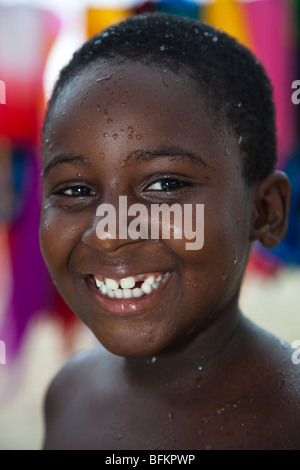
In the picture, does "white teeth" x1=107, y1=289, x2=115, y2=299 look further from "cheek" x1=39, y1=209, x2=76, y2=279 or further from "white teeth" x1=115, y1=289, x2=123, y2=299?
"cheek" x1=39, y1=209, x2=76, y2=279

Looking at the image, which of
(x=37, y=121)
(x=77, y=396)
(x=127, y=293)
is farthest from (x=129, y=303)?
(x=37, y=121)

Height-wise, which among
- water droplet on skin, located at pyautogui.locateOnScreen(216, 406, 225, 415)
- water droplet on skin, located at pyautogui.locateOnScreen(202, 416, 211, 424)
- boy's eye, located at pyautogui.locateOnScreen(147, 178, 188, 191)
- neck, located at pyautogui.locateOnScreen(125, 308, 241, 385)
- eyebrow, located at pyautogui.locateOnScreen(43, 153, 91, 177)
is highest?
eyebrow, located at pyautogui.locateOnScreen(43, 153, 91, 177)

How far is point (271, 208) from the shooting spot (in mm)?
1194

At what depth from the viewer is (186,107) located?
1.00 metres

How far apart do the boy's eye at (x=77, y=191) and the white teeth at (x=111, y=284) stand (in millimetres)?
183

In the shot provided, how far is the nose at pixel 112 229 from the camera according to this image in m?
0.94

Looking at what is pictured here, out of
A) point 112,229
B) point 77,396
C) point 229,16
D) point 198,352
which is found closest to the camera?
point 112,229

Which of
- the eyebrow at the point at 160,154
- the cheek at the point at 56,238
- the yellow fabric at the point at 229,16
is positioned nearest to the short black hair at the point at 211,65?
the eyebrow at the point at 160,154

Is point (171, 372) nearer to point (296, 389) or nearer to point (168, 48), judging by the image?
point (296, 389)

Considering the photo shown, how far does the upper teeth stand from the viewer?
1007 millimetres

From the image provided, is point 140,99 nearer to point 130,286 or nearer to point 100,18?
point 130,286

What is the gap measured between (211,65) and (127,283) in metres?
0.50

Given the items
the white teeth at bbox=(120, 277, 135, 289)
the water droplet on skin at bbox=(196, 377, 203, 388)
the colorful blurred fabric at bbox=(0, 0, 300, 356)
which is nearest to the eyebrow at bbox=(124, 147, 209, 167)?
the white teeth at bbox=(120, 277, 135, 289)

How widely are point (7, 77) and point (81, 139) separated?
6.07ft
